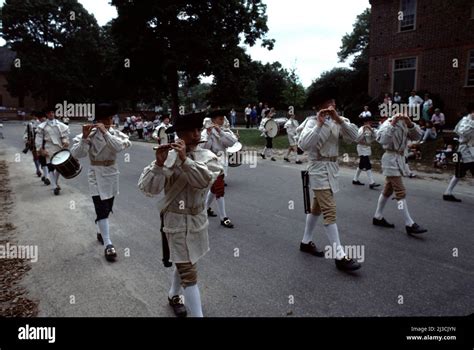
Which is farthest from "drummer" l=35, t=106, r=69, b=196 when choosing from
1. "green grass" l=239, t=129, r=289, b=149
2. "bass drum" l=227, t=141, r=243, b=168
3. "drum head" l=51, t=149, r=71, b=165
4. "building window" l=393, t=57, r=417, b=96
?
"building window" l=393, t=57, r=417, b=96

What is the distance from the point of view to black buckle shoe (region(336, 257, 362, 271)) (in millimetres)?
4449

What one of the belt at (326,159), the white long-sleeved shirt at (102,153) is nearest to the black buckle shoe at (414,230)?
the belt at (326,159)

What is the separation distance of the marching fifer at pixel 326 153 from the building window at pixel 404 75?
755 inches

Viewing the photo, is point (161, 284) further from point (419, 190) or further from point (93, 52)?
point (93, 52)

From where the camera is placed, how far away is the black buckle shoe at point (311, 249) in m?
5.07

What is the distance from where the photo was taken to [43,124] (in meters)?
9.63

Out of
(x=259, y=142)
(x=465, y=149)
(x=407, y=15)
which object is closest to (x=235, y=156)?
(x=465, y=149)

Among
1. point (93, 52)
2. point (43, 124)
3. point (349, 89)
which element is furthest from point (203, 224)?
point (93, 52)

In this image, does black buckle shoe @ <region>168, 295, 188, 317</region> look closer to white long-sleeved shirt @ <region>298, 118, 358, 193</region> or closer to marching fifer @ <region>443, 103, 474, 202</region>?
white long-sleeved shirt @ <region>298, 118, 358, 193</region>

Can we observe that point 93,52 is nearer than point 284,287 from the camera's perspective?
No

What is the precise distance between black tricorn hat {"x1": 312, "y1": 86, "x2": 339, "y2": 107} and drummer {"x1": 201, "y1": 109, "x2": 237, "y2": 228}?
200 centimetres

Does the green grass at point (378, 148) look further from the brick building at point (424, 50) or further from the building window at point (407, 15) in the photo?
the building window at point (407, 15)

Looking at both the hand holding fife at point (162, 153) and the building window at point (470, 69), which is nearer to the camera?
the hand holding fife at point (162, 153)
